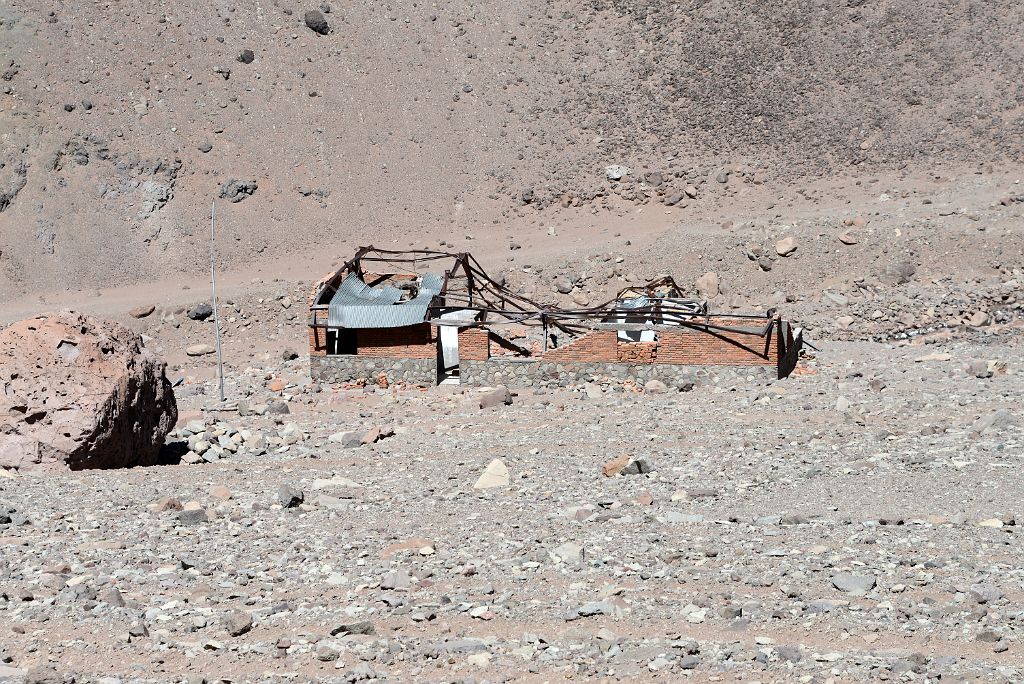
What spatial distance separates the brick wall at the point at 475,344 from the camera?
25.1 meters

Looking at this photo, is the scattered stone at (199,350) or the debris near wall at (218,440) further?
the scattered stone at (199,350)

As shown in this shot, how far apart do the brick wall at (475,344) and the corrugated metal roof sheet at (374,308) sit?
0.93 metres

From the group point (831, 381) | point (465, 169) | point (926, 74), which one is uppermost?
point (926, 74)

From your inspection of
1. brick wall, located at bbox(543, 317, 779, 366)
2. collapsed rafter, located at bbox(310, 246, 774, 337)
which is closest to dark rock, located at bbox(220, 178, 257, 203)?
collapsed rafter, located at bbox(310, 246, 774, 337)

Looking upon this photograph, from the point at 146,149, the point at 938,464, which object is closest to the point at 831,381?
the point at 938,464

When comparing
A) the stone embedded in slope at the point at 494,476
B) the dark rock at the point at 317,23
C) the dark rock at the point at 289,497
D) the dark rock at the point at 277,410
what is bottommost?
the dark rock at the point at 277,410

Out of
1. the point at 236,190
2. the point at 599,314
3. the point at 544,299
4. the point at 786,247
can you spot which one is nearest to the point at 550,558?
the point at 599,314

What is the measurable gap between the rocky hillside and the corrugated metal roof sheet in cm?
1199

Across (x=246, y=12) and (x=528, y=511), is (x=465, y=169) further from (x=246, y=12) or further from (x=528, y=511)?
(x=528, y=511)

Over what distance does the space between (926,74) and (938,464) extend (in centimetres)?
2915

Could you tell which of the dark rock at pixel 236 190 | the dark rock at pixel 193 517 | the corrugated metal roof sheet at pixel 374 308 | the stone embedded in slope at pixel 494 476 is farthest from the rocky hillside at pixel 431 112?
the dark rock at pixel 193 517

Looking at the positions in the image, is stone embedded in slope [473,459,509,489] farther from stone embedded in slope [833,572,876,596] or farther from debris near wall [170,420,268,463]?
stone embedded in slope [833,572,876,596]

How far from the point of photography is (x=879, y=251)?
109ft

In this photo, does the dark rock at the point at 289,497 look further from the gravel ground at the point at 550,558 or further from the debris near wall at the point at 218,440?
the debris near wall at the point at 218,440
